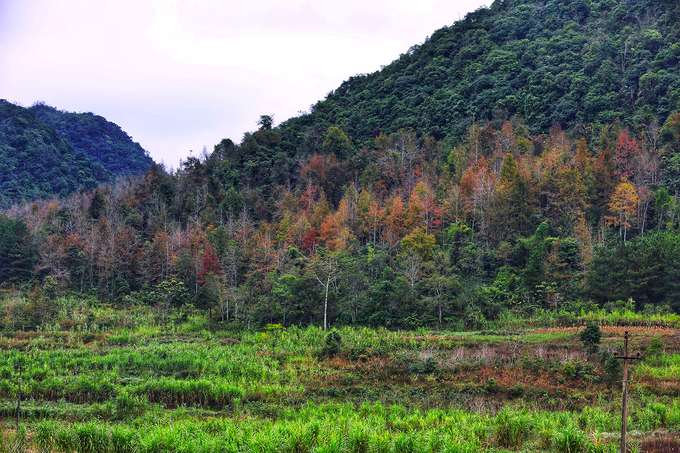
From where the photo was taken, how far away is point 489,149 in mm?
55094

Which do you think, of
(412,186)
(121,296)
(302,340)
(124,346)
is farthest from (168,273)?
(412,186)

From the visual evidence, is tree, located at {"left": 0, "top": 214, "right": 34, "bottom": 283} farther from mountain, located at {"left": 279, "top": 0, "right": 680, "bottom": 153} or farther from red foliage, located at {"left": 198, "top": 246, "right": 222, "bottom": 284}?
mountain, located at {"left": 279, "top": 0, "right": 680, "bottom": 153}

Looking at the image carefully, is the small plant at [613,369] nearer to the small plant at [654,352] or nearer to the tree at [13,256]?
the small plant at [654,352]

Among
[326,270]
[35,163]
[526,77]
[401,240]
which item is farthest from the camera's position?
[35,163]

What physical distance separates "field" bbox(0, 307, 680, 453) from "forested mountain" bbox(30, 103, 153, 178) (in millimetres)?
85467

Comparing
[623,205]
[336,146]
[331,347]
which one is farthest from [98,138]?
[623,205]

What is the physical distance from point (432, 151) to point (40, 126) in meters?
74.1

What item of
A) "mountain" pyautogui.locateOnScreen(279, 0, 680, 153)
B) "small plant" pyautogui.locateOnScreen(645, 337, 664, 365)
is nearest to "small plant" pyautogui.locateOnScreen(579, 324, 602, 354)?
"small plant" pyautogui.locateOnScreen(645, 337, 664, 365)

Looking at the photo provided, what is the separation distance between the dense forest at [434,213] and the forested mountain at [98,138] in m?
48.2

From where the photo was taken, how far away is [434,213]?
42.6 m

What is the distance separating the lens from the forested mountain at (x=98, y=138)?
A: 10700cm

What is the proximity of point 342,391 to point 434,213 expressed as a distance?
84.7 feet

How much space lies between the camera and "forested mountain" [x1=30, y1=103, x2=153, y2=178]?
107000 mm

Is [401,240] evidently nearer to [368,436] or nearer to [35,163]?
[368,436]
